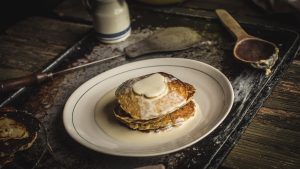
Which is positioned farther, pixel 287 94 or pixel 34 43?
pixel 34 43

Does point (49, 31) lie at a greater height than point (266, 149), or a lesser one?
lesser

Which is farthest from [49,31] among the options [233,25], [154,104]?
[154,104]

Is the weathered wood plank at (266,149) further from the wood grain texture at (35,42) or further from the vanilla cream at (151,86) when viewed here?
the wood grain texture at (35,42)

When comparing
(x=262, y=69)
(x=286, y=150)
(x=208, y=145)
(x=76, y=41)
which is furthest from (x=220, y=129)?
(x=76, y=41)

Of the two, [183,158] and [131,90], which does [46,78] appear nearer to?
[131,90]

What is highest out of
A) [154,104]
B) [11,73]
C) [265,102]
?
[154,104]

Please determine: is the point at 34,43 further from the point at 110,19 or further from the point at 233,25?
the point at 233,25
